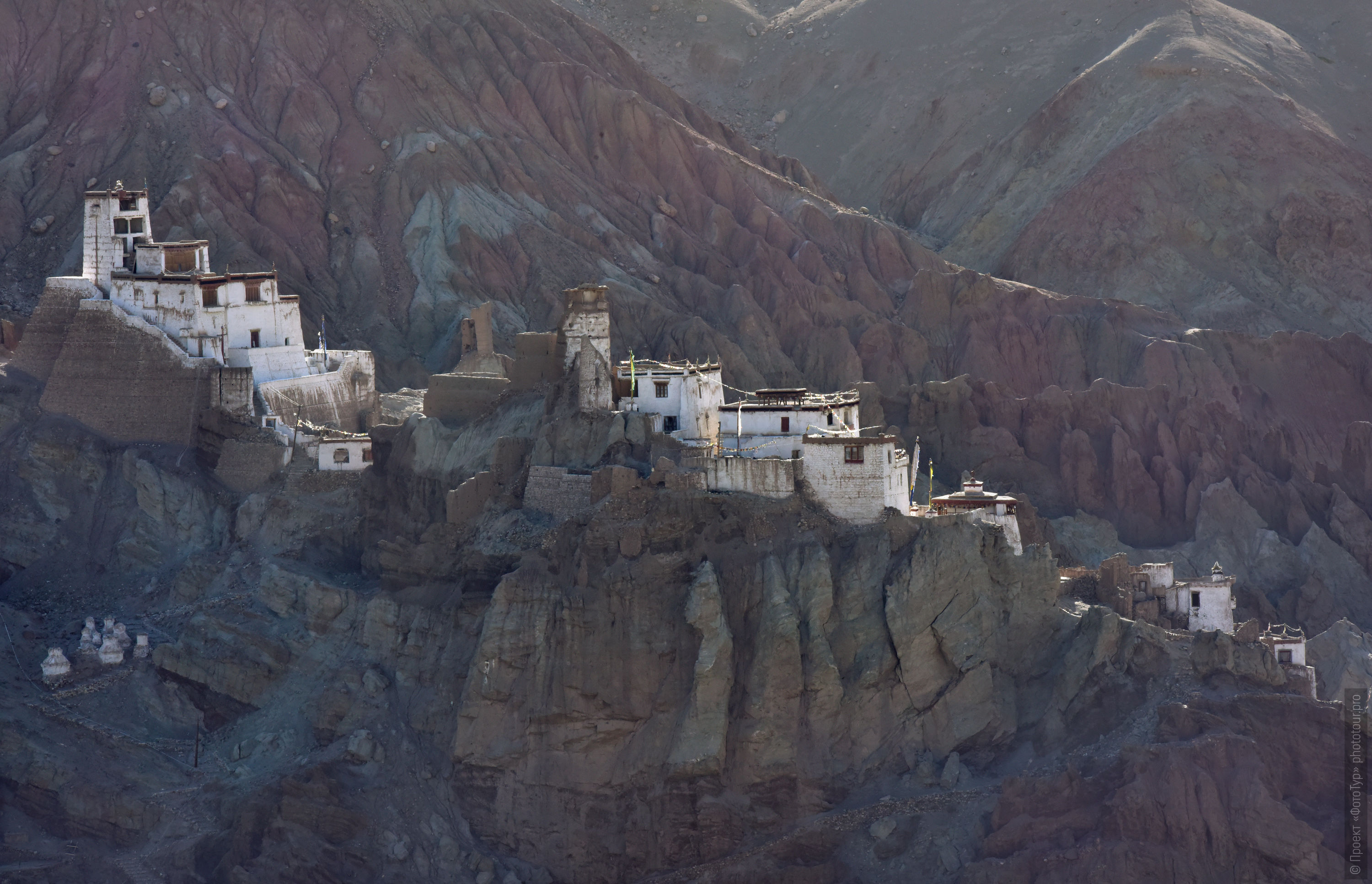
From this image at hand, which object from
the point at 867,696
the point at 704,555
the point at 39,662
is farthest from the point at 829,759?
the point at 39,662

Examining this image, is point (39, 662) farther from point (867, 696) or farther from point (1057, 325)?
point (1057, 325)

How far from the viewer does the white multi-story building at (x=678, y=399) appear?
88.7m

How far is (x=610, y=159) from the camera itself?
137 m

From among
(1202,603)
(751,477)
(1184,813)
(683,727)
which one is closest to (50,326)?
(751,477)

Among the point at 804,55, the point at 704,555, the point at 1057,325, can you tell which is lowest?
the point at 704,555

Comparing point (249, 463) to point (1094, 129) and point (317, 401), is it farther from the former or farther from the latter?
point (1094, 129)

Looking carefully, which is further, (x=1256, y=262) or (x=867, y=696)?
(x=1256, y=262)

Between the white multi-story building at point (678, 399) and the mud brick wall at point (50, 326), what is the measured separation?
2434 centimetres

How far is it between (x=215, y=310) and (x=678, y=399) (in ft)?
71.8

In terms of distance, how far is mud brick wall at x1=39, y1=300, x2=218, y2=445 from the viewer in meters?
99.2

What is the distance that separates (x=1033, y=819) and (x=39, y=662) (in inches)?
1404

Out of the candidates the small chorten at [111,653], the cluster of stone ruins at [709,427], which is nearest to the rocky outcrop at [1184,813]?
the cluster of stone ruins at [709,427]

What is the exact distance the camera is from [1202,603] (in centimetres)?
8981

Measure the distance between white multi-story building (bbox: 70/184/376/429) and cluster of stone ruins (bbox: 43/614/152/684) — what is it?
1098 cm
